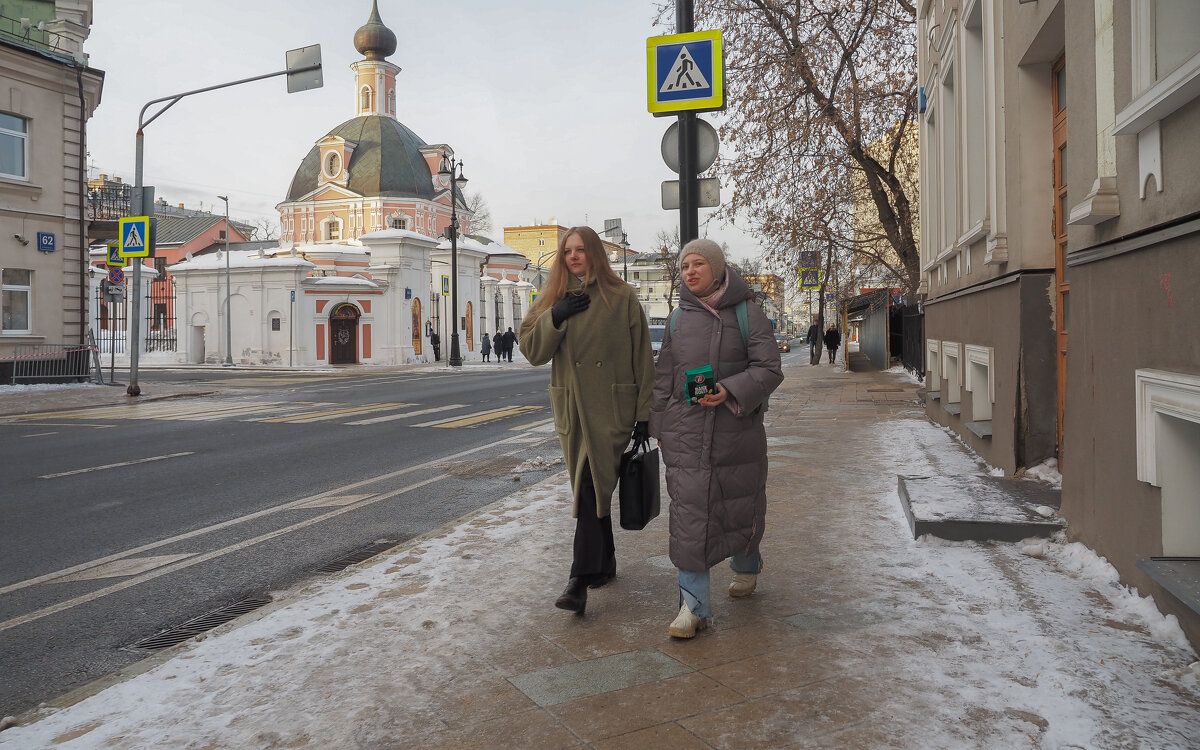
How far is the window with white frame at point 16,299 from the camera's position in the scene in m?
22.8

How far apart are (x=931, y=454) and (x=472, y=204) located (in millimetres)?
95234

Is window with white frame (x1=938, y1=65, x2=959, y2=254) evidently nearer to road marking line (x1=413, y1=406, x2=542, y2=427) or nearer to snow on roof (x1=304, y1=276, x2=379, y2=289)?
road marking line (x1=413, y1=406, x2=542, y2=427)

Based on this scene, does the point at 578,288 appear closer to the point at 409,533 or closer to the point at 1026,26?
the point at 409,533

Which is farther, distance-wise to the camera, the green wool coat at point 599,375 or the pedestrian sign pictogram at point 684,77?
the pedestrian sign pictogram at point 684,77

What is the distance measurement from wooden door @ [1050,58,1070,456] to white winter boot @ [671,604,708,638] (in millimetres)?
3707

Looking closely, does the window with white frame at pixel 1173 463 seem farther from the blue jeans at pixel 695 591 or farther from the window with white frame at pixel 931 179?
the window with white frame at pixel 931 179

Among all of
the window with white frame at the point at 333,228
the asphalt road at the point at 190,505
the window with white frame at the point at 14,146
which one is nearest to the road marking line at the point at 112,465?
the asphalt road at the point at 190,505

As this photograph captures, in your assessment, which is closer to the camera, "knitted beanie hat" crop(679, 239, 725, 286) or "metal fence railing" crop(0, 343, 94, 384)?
"knitted beanie hat" crop(679, 239, 725, 286)

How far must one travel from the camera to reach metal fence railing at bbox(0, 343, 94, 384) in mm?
22359

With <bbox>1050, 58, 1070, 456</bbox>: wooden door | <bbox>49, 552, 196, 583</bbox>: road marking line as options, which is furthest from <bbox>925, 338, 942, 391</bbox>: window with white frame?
<bbox>49, 552, 196, 583</bbox>: road marking line

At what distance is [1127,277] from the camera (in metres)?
3.99

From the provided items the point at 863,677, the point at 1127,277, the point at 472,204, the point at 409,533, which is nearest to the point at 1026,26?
the point at 1127,277

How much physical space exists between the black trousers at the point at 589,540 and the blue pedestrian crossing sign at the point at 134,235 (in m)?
18.9

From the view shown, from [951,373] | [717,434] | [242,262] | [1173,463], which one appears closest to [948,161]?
[951,373]
